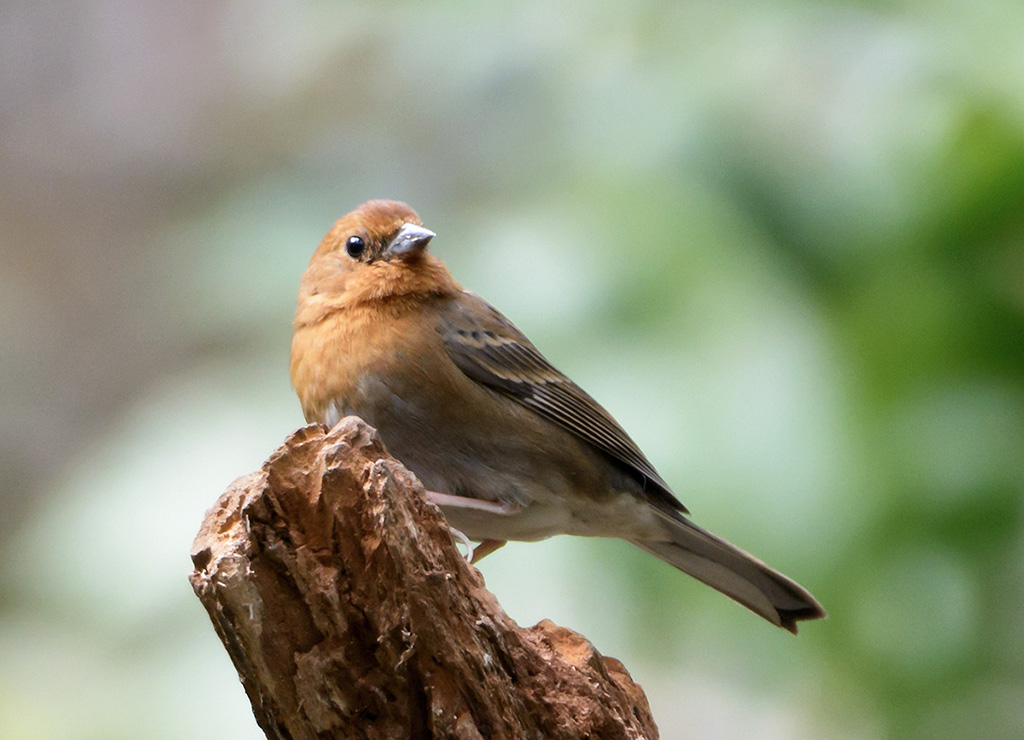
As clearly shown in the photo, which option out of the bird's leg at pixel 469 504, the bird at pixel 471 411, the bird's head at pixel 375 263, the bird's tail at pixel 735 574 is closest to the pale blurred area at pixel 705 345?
the bird's tail at pixel 735 574

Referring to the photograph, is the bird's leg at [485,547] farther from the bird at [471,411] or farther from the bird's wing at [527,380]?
the bird's wing at [527,380]

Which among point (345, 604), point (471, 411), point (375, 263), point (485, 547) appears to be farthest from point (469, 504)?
Result: point (345, 604)

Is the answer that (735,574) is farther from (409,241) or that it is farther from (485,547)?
(409,241)

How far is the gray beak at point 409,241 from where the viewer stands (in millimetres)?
3238

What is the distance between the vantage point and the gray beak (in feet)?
10.6

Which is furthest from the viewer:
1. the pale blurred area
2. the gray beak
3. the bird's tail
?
the pale blurred area

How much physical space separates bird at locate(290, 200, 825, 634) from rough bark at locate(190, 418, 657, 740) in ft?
2.93

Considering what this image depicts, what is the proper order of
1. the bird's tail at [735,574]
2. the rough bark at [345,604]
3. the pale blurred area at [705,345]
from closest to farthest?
the rough bark at [345,604], the bird's tail at [735,574], the pale blurred area at [705,345]

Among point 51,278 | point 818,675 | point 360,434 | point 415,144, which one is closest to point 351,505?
point 360,434

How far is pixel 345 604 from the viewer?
2004 mm

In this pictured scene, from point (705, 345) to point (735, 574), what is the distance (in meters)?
1.15

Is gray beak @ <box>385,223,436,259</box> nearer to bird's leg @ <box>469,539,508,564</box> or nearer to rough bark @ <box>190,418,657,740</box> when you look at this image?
bird's leg @ <box>469,539,508,564</box>

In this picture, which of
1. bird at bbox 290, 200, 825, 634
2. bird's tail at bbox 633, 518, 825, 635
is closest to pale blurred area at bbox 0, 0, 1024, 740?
bird's tail at bbox 633, 518, 825, 635

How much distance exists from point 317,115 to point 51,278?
7.95ft
